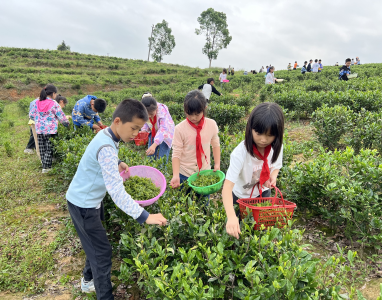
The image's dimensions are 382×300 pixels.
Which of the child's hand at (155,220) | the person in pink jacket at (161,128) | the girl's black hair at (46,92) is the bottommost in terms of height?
the child's hand at (155,220)

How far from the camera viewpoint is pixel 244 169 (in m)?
2.13

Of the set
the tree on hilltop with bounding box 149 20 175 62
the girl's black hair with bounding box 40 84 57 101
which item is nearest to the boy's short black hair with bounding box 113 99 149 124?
the girl's black hair with bounding box 40 84 57 101

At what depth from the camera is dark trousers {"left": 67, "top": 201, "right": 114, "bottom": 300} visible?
208 centimetres

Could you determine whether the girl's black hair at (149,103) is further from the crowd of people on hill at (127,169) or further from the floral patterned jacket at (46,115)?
the floral patterned jacket at (46,115)

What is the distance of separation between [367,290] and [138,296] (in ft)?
7.65

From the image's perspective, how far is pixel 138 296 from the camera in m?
2.45

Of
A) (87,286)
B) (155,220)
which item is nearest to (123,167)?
(155,220)

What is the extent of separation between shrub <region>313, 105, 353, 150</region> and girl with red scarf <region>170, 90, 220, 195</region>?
11.8 ft

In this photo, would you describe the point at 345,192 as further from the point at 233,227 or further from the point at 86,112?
the point at 86,112

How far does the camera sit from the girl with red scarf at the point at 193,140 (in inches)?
103

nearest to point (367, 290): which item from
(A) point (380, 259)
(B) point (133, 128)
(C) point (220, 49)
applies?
(A) point (380, 259)

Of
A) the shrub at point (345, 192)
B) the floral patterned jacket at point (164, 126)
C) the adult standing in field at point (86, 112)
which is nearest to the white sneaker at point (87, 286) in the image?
the floral patterned jacket at point (164, 126)

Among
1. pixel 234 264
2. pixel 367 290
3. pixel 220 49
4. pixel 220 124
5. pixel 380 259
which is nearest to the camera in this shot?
pixel 234 264

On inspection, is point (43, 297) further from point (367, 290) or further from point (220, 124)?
point (220, 124)
